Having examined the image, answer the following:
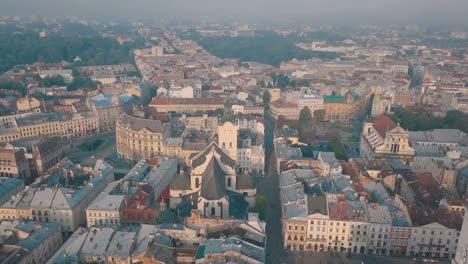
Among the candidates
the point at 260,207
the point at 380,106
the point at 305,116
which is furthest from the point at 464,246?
the point at 380,106

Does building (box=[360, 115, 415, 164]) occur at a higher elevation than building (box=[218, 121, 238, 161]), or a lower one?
lower

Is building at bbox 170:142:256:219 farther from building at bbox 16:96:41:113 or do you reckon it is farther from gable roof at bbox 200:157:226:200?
building at bbox 16:96:41:113

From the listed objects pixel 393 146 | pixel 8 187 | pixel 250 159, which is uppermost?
pixel 393 146

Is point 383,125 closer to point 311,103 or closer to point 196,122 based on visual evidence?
point 311,103

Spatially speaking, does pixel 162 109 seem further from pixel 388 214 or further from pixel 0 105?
pixel 388 214

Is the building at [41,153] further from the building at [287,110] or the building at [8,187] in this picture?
Result: the building at [287,110]

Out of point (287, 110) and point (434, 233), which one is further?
point (287, 110)

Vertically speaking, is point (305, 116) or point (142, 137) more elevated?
point (142, 137)

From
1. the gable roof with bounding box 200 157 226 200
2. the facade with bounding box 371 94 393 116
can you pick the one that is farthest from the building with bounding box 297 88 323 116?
the gable roof with bounding box 200 157 226 200
